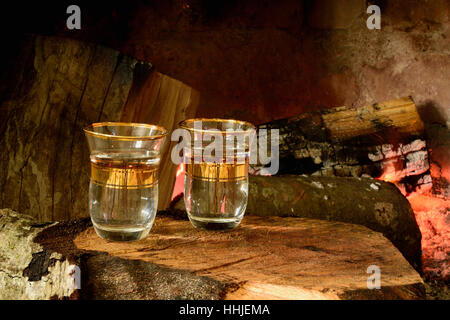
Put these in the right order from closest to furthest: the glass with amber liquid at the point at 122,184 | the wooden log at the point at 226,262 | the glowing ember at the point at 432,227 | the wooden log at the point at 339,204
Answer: the wooden log at the point at 226,262
the glass with amber liquid at the point at 122,184
the wooden log at the point at 339,204
the glowing ember at the point at 432,227

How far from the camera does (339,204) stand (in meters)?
1.65

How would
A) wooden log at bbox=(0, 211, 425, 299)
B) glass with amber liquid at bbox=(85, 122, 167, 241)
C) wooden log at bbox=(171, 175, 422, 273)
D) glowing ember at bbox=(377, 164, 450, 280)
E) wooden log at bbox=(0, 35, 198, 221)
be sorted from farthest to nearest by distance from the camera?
glowing ember at bbox=(377, 164, 450, 280)
wooden log at bbox=(171, 175, 422, 273)
wooden log at bbox=(0, 35, 198, 221)
glass with amber liquid at bbox=(85, 122, 167, 241)
wooden log at bbox=(0, 211, 425, 299)

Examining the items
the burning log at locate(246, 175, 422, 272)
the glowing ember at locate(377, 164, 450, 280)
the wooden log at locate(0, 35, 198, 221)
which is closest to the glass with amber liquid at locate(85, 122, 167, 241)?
the wooden log at locate(0, 35, 198, 221)

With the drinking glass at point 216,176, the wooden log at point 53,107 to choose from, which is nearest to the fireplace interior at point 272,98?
the wooden log at point 53,107

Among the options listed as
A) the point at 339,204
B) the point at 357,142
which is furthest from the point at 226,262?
the point at 357,142

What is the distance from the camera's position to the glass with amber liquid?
896 millimetres

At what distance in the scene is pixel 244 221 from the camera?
45.3 inches

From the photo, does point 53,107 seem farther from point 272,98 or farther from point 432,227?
point 432,227

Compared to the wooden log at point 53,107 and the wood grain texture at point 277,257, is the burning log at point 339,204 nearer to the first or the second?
the wood grain texture at point 277,257

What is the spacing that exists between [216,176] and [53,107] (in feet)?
2.75

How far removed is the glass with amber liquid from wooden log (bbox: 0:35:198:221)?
60 cm

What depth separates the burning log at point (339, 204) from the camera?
1.60m

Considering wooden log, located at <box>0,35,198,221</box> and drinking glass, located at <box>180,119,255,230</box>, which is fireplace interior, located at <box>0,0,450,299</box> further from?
drinking glass, located at <box>180,119,255,230</box>
